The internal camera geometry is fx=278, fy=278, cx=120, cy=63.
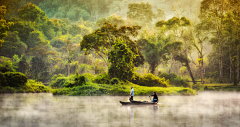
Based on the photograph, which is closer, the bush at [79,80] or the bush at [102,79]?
the bush at [79,80]

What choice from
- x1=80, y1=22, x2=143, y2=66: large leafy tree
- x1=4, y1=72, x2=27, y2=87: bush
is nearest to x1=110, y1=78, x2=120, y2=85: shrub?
x1=80, y1=22, x2=143, y2=66: large leafy tree

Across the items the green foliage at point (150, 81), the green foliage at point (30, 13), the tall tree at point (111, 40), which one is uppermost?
the green foliage at point (30, 13)

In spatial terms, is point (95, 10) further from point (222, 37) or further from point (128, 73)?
point (128, 73)

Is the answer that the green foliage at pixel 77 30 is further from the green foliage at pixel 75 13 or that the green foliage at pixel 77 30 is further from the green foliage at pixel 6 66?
the green foliage at pixel 6 66

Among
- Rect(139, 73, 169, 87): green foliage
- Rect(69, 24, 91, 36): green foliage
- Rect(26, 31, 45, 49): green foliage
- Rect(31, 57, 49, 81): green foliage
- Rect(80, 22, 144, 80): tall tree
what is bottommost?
Rect(139, 73, 169, 87): green foliage

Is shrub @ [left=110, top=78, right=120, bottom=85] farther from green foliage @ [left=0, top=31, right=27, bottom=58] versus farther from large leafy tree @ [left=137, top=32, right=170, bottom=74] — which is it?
green foliage @ [left=0, top=31, right=27, bottom=58]

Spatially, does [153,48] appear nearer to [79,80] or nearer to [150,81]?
[150,81]

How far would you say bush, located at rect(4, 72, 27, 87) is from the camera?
3728cm

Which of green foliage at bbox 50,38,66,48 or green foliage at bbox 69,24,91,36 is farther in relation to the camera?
green foliage at bbox 69,24,91,36

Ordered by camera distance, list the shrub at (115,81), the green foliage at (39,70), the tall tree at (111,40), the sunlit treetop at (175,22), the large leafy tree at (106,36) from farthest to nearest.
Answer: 1. the green foliage at (39,70)
2. the sunlit treetop at (175,22)
3. the large leafy tree at (106,36)
4. the tall tree at (111,40)
5. the shrub at (115,81)

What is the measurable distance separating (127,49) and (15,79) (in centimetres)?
1581

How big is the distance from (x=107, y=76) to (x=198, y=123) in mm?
26611

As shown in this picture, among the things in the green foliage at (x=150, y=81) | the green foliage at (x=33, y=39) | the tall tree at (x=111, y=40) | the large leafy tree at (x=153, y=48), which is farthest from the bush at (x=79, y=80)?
the green foliage at (x=33, y=39)

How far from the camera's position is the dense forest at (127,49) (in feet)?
130
